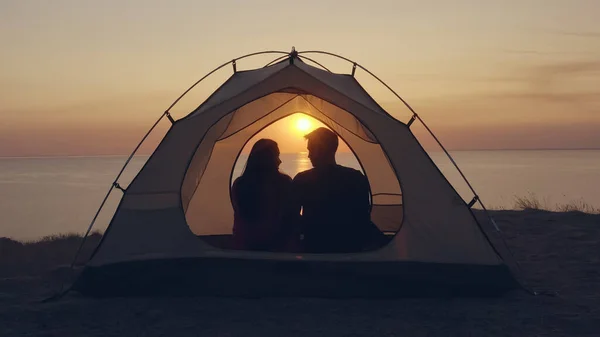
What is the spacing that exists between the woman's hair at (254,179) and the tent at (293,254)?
589 mm

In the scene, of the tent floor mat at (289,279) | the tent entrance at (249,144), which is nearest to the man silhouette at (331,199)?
the tent floor mat at (289,279)

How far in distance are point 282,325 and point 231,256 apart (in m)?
0.99

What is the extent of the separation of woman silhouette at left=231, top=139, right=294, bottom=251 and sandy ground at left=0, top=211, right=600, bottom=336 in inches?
36.1

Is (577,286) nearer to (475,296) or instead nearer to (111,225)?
(475,296)

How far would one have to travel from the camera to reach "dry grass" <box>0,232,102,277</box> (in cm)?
771

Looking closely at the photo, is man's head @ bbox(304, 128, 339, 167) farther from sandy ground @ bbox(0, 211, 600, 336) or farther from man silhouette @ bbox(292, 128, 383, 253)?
sandy ground @ bbox(0, 211, 600, 336)

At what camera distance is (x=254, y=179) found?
6.75 meters

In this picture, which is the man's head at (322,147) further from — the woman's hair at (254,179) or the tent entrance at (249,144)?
the tent entrance at (249,144)

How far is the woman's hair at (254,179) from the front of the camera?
6738 millimetres

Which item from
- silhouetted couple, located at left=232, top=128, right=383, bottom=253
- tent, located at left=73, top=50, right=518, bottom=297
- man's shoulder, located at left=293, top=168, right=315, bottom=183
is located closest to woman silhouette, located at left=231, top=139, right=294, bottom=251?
silhouetted couple, located at left=232, top=128, right=383, bottom=253

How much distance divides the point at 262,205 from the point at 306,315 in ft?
5.21

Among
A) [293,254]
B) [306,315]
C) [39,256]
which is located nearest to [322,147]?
[293,254]

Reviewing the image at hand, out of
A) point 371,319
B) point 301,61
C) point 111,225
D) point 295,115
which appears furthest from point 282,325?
point 295,115

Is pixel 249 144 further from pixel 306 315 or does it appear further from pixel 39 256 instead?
pixel 306 315
